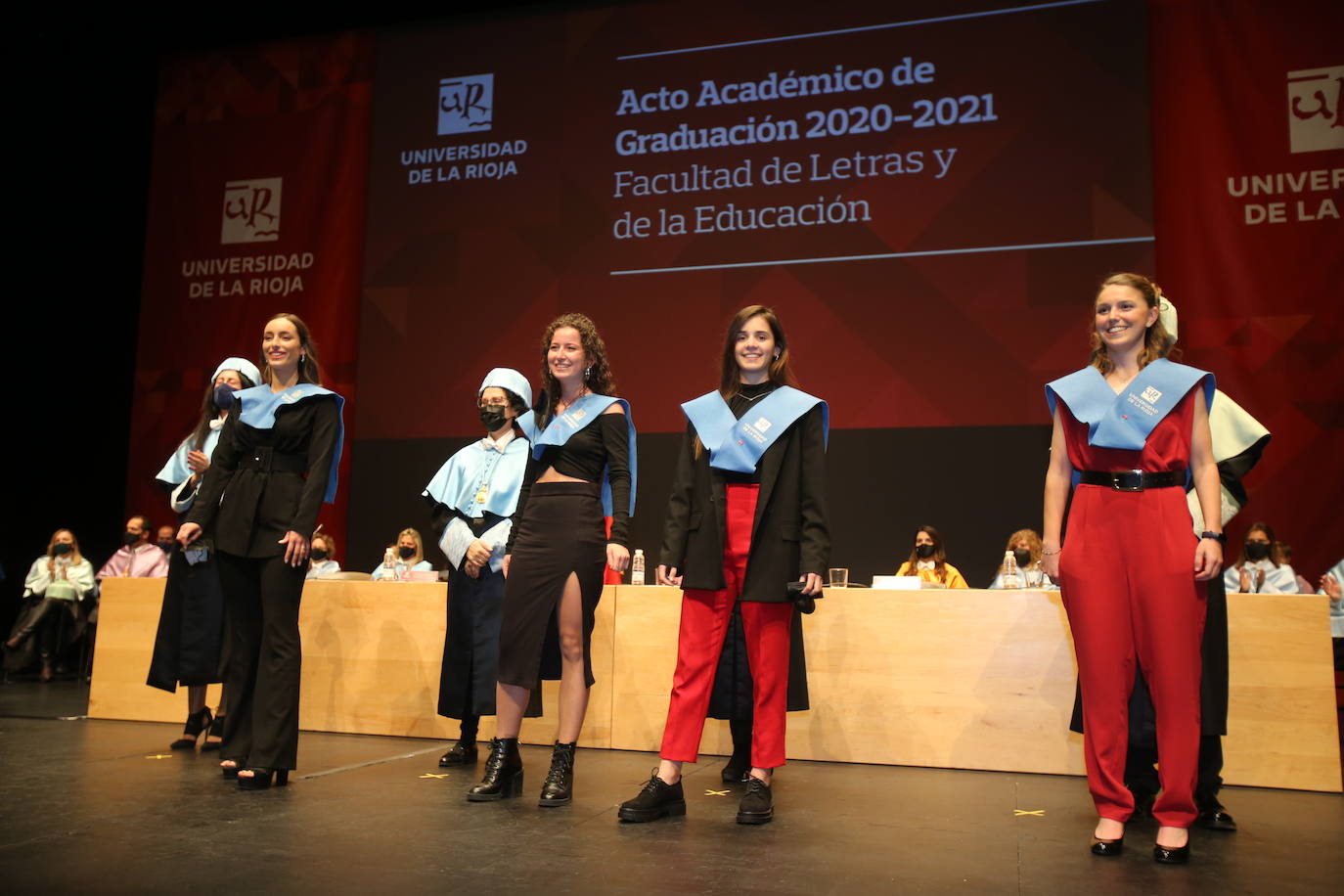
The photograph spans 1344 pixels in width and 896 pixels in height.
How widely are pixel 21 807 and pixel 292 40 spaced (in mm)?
6320

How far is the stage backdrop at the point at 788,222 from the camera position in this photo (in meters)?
5.80

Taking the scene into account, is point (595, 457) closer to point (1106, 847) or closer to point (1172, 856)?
point (1106, 847)

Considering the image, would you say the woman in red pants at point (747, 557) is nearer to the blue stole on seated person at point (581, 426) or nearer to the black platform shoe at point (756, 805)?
the black platform shoe at point (756, 805)

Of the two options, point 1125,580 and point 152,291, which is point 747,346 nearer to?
point 1125,580

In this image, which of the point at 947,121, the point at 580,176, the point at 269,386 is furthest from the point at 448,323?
the point at 269,386

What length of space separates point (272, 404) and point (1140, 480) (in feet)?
7.54

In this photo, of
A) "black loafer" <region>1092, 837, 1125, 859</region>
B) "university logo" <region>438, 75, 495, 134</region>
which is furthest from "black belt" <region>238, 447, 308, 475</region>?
"university logo" <region>438, 75, 495, 134</region>

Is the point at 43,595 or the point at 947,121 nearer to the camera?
the point at 947,121

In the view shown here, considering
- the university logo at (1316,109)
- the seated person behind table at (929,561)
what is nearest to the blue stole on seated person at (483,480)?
the seated person behind table at (929,561)

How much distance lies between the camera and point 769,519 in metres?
2.71

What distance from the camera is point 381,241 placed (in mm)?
7113

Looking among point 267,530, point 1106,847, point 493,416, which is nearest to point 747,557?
point 1106,847

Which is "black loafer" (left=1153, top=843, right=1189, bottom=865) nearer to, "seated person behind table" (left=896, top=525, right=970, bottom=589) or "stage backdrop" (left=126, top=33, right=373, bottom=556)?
"seated person behind table" (left=896, top=525, right=970, bottom=589)

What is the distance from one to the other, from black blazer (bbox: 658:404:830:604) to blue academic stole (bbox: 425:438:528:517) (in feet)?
3.16
